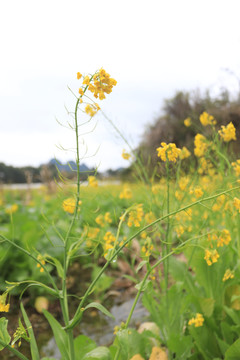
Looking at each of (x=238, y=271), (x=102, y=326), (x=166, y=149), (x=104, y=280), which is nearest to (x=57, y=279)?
(x=104, y=280)

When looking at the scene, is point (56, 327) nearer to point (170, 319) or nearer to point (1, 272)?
point (170, 319)

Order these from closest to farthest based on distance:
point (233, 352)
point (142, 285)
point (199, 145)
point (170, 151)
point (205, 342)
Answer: point (142, 285) → point (170, 151) → point (233, 352) → point (205, 342) → point (199, 145)

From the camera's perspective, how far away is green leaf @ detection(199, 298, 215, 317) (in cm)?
164

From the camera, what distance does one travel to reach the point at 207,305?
165cm

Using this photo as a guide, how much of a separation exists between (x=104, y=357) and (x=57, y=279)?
1784 mm

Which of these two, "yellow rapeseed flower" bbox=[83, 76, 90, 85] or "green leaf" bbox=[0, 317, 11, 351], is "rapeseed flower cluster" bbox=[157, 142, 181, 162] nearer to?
"yellow rapeseed flower" bbox=[83, 76, 90, 85]

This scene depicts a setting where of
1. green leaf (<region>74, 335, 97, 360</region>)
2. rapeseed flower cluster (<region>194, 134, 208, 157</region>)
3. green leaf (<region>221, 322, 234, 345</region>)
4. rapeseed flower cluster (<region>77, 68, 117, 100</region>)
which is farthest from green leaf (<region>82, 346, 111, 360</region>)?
rapeseed flower cluster (<region>194, 134, 208, 157</region>)

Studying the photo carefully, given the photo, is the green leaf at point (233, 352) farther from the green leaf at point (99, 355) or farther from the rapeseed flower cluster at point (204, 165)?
the rapeseed flower cluster at point (204, 165)

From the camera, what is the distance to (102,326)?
2.35 metres

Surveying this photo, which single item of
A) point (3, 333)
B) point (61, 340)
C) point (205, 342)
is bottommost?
point (205, 342)

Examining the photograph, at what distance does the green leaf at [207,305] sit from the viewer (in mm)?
1639

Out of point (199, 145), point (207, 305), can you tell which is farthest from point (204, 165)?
point (207, 305)

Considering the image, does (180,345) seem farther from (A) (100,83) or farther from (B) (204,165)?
(A) (100,83)

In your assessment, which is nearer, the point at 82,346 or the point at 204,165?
the point at 82,346
